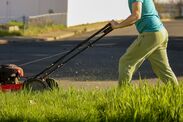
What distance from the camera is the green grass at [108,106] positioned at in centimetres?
595

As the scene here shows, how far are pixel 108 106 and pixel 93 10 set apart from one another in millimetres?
34605

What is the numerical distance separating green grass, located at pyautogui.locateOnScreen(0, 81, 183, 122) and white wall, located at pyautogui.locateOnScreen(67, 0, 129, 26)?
28877 millimetres

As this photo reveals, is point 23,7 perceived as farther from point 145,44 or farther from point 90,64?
point 145,44

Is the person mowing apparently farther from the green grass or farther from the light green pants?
the green grass

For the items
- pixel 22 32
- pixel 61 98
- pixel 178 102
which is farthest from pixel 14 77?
pixel 22 32

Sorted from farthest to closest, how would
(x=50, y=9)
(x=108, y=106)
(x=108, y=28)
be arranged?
(x=50, y=9) < (x=108, y=28) < (x=108, y=106)

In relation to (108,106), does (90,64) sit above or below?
below

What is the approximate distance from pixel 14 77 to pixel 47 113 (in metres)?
3.12

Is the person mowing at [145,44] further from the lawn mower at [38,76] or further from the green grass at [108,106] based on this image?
the green grass at [108,106]

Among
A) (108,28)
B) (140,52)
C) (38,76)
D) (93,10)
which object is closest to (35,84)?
(38,76)

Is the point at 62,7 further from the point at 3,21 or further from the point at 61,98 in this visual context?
the point at 61,98

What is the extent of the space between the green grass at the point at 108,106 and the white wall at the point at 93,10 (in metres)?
28.9

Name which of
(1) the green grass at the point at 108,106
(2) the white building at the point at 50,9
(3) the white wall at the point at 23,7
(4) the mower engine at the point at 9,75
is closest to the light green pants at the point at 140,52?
(1) the green grass at the point at 108,106

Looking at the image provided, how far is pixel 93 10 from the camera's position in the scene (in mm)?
40656
